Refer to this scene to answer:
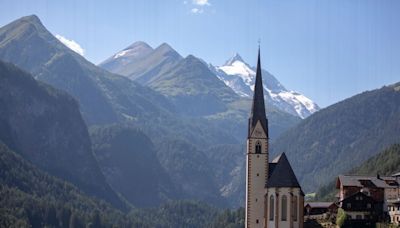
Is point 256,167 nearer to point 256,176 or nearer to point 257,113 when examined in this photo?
point 256,176

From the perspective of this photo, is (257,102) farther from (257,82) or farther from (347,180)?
(347,180)

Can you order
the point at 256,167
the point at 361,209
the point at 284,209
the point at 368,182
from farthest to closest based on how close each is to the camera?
1. the point at 368,182
2. the point at 361,209
3. the point at 256,167
4. the point at 284,209

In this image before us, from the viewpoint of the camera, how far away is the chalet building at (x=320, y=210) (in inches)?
5491

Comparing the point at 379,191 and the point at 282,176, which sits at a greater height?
the point at 282,176

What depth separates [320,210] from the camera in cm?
14350

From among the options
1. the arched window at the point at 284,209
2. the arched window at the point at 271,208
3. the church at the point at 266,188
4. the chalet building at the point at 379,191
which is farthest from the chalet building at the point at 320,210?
the arched window at the point at 271,208

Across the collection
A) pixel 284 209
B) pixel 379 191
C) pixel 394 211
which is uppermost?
pixel 379 191

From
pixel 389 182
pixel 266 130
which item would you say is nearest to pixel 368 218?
pixel 389 182

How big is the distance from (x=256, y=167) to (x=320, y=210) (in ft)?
64.1

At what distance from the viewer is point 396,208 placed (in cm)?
13100

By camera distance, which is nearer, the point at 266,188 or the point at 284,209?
the point at 284,209

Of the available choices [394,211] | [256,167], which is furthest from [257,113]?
[394,211]

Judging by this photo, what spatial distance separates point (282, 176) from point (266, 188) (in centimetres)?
350

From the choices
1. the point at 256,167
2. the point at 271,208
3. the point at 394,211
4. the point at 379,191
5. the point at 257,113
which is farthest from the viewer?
the point at 379,191
